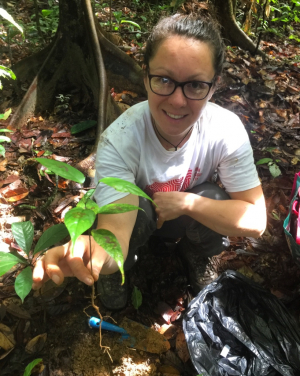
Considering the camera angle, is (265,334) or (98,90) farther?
(98,90)

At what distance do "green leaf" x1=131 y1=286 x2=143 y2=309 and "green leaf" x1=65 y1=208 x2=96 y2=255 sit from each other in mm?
1380

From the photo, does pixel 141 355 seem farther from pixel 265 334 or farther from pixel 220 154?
pixel 220 154

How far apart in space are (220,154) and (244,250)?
41.2 inches

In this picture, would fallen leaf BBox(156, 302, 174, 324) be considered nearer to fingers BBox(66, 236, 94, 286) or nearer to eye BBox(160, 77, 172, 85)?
fingers BBox(66, 236, 94, 286)

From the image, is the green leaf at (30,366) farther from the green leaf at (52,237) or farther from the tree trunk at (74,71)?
the tree trunk at (74,71)

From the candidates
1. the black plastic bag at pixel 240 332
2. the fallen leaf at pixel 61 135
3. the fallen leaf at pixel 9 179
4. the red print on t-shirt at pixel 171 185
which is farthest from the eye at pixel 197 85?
the fallen leaf at pixel 61 135

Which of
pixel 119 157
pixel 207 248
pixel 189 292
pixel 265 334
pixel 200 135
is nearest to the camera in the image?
pixel 119 157

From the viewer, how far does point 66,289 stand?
80.7 inches

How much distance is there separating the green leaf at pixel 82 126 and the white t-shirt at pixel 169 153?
1.53 m

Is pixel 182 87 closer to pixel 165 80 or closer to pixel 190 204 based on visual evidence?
pixel 165 80

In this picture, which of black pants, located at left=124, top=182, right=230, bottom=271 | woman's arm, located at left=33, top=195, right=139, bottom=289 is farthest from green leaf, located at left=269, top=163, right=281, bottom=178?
woman's arm, located at left=33, top=195, right=139, bottom=289

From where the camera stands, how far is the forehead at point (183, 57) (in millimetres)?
1288

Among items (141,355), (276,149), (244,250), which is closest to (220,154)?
(244,250)

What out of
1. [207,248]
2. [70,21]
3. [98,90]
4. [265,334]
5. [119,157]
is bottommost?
[265,334]
